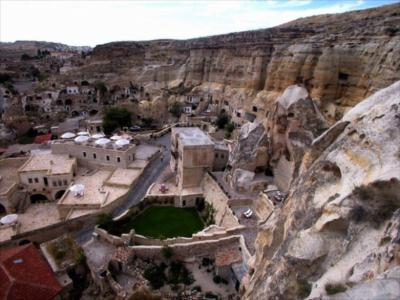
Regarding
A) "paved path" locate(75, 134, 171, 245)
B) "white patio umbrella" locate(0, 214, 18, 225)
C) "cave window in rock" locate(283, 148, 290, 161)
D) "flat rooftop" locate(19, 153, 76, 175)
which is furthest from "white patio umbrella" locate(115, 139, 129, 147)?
"cave window in rock" locate(283, 148, 290, 161)

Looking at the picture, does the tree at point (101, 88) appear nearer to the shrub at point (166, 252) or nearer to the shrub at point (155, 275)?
the shrub at point (166, 252)

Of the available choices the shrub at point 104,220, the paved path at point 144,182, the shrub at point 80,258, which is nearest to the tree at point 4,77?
the paved path at point 144,182

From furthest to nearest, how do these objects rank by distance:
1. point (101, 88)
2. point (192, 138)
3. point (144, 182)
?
point (101, 88) → point (144, 182) → point (192, 138)

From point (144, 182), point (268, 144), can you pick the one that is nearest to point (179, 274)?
point (144, 182)

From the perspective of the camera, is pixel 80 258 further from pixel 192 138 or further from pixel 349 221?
pixel 349 221

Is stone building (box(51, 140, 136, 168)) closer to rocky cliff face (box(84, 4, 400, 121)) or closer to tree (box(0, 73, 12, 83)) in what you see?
rocky cliff face (box(84, 4, 400, 121))

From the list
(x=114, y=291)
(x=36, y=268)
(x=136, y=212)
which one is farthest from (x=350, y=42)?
(x=36, y=268)
